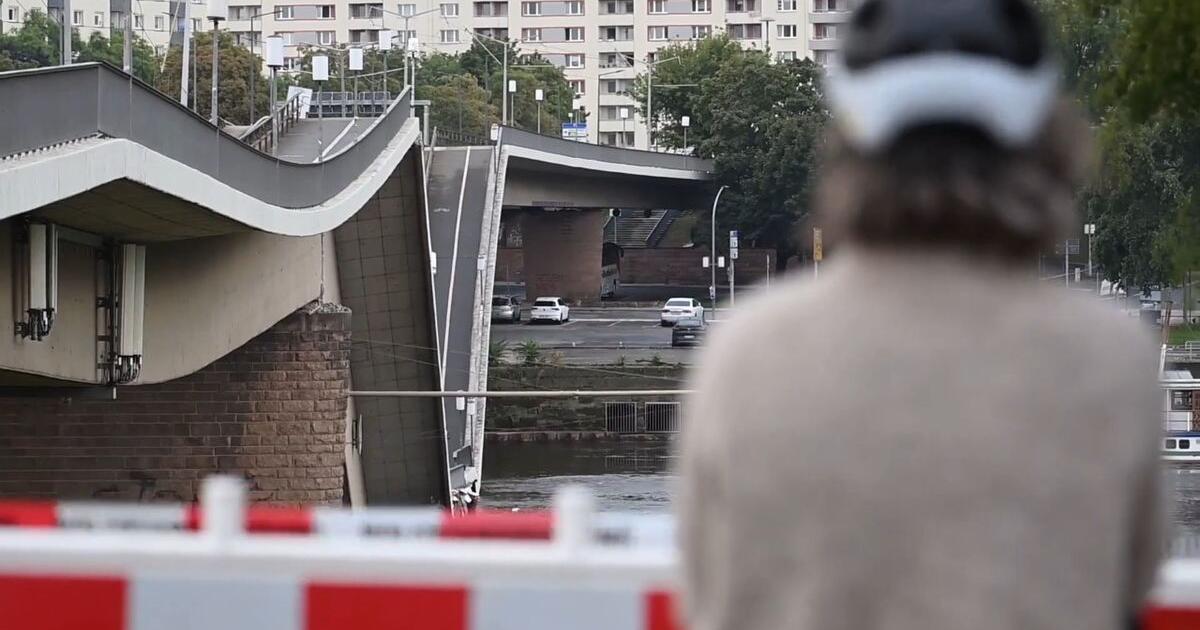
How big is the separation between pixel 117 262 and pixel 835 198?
17410 millimetres

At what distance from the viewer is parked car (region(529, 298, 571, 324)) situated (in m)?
81.2

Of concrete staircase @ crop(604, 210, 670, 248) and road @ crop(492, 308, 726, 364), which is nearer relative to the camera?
road @ crop(492, 308, 726, 364)

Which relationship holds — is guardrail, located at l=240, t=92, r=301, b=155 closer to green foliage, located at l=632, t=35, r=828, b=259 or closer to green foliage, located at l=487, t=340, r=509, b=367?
green foliage, located at l=487, t=340, r=509, b=367

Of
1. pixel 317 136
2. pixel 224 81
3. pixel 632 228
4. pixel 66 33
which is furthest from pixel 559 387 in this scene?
pixel 632 228

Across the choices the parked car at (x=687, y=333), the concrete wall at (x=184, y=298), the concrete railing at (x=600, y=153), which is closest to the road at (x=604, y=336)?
the parked car at (x=687, y=333)

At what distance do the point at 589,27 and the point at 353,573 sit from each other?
5255 inches

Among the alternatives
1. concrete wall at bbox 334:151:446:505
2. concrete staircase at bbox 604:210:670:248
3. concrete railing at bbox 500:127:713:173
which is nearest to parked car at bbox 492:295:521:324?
concrete railing at bbox 500:127:713:173

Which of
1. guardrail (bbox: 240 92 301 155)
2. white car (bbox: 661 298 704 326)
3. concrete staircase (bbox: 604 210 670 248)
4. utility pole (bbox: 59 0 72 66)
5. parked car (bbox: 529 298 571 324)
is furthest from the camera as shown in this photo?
concrete staircase (bbox: 604 210 670 248)

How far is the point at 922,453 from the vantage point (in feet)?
6.45

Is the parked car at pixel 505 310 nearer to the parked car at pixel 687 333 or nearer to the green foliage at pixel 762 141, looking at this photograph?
the parked car at pixel 687 333

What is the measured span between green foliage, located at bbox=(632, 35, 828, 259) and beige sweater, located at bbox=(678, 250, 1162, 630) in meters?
81.9

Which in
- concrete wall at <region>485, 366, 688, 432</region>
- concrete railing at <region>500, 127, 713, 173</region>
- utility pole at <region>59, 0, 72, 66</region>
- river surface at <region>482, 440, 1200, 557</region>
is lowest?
river surface at <region>482, 440, 1200, 557</region>

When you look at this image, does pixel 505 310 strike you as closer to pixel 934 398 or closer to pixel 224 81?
pixel 224 81

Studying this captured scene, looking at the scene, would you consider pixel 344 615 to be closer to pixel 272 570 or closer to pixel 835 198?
pixel 272 570
